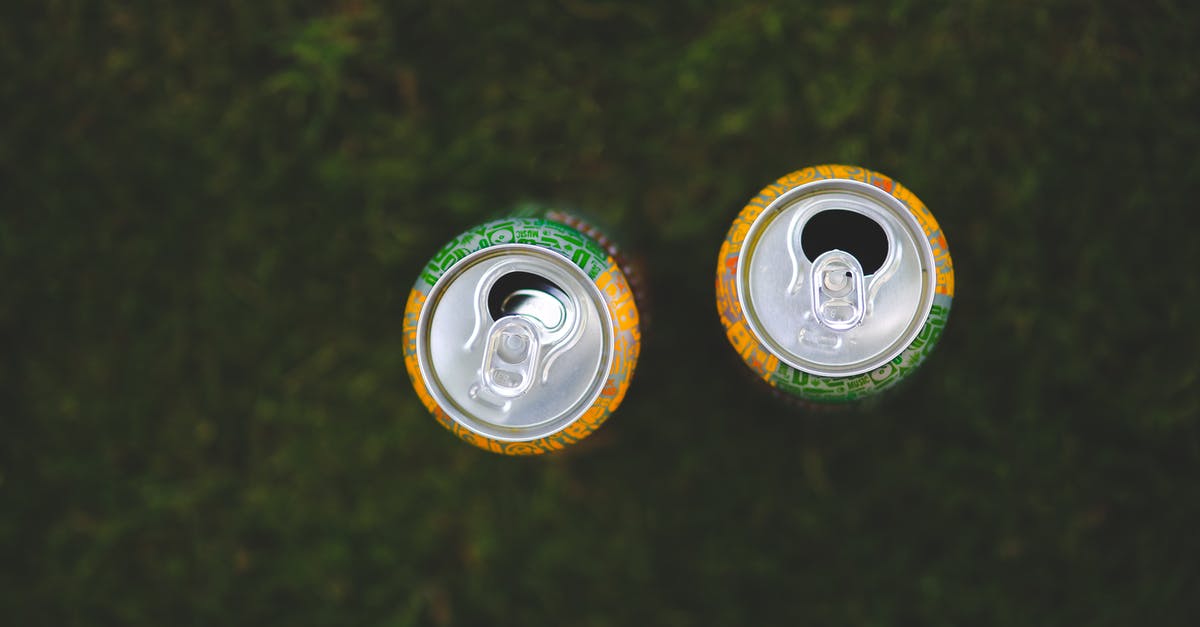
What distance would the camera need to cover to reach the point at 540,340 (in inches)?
45.7

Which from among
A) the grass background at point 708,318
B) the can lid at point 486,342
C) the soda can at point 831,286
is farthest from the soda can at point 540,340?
the grass background at point 708,318

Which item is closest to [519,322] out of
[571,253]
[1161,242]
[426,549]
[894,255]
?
[571,253]

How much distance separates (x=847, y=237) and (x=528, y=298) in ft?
1.62

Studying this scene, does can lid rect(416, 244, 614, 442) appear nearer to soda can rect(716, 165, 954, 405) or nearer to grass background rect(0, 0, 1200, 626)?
soda can rect(716, 165, 954, 405)

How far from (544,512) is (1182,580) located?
1.43m

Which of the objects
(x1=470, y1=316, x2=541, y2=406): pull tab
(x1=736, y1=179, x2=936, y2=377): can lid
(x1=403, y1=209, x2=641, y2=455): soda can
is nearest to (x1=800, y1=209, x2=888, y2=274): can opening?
(x1=736, y1=179, x2=936, y2=377): can lid

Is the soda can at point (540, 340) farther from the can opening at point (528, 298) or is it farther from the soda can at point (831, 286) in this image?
the soda can at point (831, 286)

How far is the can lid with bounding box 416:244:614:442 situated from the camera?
1.18 m

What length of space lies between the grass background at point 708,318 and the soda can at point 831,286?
19.4 inches

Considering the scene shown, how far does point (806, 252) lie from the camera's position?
3.88 feet

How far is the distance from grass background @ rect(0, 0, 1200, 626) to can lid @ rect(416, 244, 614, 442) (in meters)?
0.50

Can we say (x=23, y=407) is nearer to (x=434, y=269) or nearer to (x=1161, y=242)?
(x=434, y=269)

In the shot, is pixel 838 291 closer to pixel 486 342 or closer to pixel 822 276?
pixel 822 276

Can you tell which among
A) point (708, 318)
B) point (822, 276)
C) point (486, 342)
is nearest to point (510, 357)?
point (486, 342)
